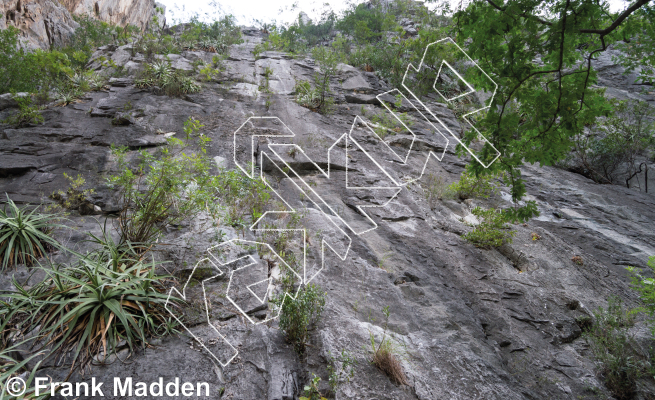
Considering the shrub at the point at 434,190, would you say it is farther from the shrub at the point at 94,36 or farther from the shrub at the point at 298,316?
the shrub at the point at 94,36

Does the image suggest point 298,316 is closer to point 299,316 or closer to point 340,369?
point 299,316

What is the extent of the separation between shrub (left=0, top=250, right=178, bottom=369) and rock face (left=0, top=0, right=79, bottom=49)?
40.2ft

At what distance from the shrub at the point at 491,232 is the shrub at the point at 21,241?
5713 millimetres

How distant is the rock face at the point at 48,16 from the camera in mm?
11352

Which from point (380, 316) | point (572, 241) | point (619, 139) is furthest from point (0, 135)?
point (619, 139)

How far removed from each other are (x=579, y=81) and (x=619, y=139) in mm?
8228

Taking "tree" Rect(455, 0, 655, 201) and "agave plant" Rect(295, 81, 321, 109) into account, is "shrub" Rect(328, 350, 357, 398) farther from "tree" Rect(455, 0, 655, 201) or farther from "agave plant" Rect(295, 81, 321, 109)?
"agave plant" Rect(295, 81, 321, 109)

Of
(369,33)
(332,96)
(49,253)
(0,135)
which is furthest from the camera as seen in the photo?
(369,33)

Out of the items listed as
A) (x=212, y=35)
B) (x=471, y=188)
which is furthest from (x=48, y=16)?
(x=471, y=188)

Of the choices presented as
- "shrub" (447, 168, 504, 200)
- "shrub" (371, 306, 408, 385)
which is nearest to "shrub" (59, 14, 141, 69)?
"shrub" (447, 168, 504, 200)

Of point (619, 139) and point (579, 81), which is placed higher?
point (579, 81)

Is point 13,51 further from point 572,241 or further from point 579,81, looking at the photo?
point 572,241

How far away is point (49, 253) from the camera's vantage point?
365cm

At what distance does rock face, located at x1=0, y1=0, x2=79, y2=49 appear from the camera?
36.8 ft
